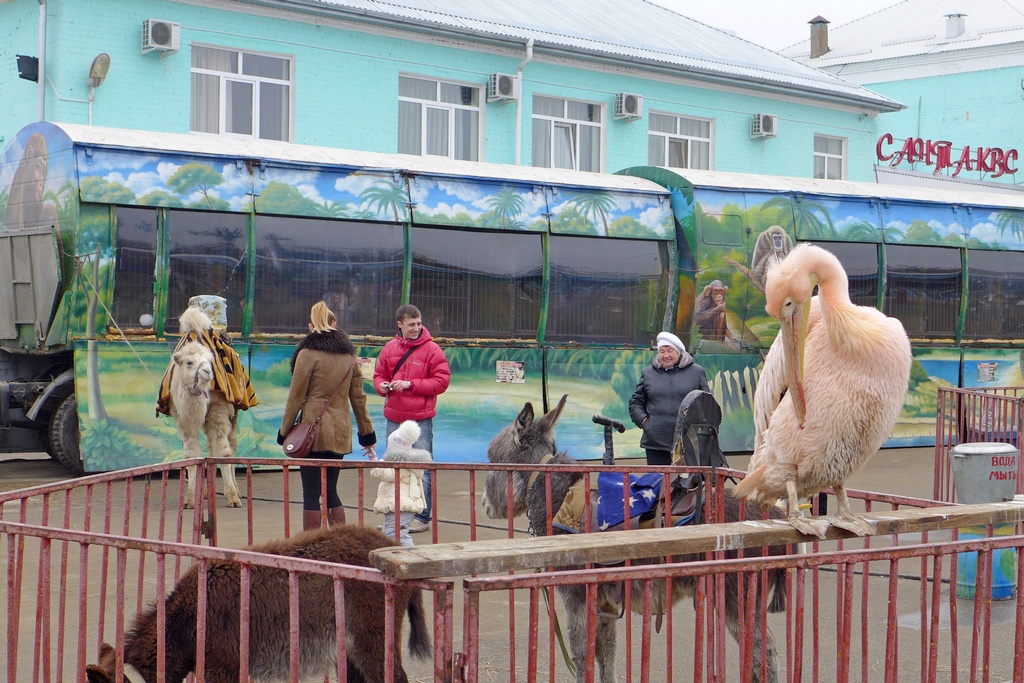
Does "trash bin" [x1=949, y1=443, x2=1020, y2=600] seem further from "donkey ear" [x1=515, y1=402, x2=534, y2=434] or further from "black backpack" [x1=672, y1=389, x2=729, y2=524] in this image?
"donkey ear" [x1=515, y1=402, x2=534, y2=434]

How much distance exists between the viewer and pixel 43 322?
1245cm

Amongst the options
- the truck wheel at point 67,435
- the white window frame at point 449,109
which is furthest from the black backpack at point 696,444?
the white window frame at point 449,109

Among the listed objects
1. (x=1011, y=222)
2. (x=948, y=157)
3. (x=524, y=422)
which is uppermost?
(x=948, y=157)

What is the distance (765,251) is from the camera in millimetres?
15656

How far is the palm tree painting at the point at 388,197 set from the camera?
1340 centimetres

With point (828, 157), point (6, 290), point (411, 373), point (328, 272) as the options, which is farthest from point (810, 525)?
point (828, 157)

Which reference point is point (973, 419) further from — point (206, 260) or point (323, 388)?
point (206, 260)

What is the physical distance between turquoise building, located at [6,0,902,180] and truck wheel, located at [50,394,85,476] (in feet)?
22.9

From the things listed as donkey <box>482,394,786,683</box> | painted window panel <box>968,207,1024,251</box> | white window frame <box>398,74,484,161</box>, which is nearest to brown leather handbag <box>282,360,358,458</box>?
donkey <box>482,394,786,683</box>

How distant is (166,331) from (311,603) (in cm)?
818

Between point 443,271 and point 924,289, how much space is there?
7.22m

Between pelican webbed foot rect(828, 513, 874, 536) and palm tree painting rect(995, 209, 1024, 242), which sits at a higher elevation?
palm tree painting rect(995, 209, 1024, 242)

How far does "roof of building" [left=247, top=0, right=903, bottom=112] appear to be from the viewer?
21.2m

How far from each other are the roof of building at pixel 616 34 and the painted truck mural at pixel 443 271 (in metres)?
6.91
